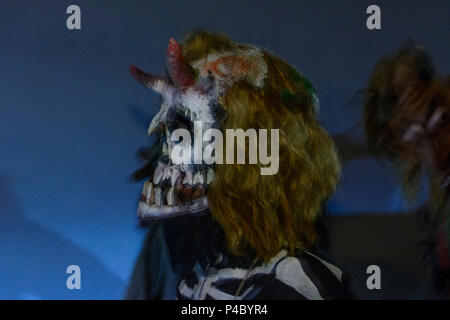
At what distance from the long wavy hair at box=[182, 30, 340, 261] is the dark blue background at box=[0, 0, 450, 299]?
117mm

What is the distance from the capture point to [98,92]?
5.43 ft

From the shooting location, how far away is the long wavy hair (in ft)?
5.07

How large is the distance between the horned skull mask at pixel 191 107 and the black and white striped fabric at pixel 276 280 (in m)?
0.20

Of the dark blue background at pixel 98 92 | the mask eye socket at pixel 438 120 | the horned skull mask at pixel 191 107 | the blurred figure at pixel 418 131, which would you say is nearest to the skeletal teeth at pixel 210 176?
the horned skull mask at pixel 191 107

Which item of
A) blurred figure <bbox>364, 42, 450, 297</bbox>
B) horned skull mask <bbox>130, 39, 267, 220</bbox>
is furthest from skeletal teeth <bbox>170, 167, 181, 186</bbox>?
blurred figure <bbox>364, 42, 450, 297</bbox>

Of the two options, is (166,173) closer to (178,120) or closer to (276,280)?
(178,120)

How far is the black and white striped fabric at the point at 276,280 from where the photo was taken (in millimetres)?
1506

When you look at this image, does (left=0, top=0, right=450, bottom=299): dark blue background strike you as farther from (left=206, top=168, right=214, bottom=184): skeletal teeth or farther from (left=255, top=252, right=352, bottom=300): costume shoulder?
(left=255, top=252, right=352, bottom=300): costume shoulder

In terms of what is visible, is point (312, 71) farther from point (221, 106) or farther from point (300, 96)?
point (221, 106)

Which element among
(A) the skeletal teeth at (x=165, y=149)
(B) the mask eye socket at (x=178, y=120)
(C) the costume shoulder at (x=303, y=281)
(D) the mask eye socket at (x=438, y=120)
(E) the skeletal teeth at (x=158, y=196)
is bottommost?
(C) the costume shoulder at (x=303, y=281)

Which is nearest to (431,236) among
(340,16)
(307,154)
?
(307,154)

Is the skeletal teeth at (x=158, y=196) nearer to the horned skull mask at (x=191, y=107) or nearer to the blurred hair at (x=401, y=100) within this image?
the horned skull mask at (x=191, y=107)

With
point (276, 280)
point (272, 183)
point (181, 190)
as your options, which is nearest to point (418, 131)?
point (272, 183)

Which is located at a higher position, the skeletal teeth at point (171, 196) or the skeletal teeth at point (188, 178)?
the skeletal teeth at point (188, 178)
